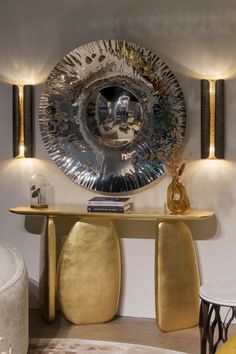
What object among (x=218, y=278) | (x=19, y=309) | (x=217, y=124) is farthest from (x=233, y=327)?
(x=19, y=309)

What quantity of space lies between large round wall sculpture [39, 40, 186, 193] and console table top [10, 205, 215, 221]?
9.0 inches

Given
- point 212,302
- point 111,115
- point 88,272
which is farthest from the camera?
point 111,115

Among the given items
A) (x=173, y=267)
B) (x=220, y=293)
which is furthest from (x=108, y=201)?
(x=220, y=293)

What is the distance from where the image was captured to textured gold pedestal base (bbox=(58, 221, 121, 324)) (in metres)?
3.58

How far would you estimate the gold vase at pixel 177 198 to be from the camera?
346 centimetres

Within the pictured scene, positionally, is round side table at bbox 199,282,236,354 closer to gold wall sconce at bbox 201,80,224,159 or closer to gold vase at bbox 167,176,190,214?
gold vase at bbox 167,176,190,214

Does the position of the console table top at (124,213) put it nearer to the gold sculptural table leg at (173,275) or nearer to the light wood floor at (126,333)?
the gold sculptural table leg at (173,275)

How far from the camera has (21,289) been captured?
2.44 meters

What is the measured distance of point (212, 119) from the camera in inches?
139

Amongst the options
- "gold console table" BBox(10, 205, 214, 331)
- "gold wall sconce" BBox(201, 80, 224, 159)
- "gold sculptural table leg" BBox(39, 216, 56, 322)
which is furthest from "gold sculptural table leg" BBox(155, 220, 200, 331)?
"gold sculptural table leg" BBox(39, 216, 56, 322)

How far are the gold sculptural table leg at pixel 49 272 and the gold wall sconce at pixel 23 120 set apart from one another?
0.58 m

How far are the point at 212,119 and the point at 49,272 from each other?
61.6 inches

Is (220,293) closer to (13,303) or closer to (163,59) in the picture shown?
(13,303)

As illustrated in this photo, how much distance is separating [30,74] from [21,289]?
192 cm
